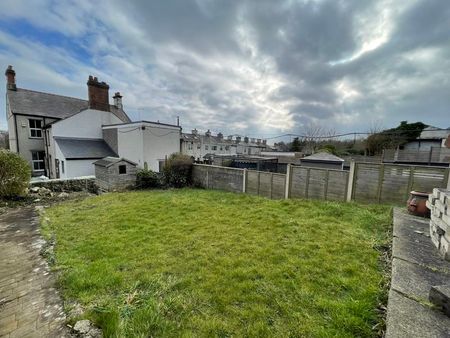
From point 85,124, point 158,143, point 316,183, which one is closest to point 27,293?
point 316,183

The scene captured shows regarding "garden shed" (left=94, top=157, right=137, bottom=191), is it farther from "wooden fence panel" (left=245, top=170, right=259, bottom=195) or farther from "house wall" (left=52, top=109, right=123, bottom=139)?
"wooden fence panel" (left=245, top=170, right=259, bottom=195)

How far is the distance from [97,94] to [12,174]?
433 inches

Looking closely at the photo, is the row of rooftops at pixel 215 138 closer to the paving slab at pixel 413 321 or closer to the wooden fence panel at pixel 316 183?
the wooden fence panel at pixel 316 183

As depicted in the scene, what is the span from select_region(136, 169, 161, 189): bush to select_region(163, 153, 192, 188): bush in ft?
2.46

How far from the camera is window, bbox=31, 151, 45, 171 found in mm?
18028

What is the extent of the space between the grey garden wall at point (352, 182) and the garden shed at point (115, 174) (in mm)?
6617

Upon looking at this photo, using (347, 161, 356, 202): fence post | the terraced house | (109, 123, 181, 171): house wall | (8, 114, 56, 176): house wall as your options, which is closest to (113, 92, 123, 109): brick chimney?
the terraced house

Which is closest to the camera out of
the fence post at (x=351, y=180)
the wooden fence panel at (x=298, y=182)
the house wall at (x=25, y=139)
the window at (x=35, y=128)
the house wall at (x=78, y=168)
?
the fence post at (x=351, y=180)

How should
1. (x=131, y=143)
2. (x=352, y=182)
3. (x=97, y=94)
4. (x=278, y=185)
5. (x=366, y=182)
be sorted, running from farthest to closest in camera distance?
(x=97, y=94) → (x=131, y=143) → (x=278, y=185) → (x=352, y=182) → (x=366, y=182)

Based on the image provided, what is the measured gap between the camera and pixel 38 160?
1833 cm

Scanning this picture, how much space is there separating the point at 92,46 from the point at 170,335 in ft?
38.6

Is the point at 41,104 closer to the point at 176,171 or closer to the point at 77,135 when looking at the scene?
the point at 77,135

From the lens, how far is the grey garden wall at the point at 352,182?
6.75 metres

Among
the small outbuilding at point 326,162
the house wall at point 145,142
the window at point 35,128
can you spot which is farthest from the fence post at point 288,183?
the window at point 35,128
